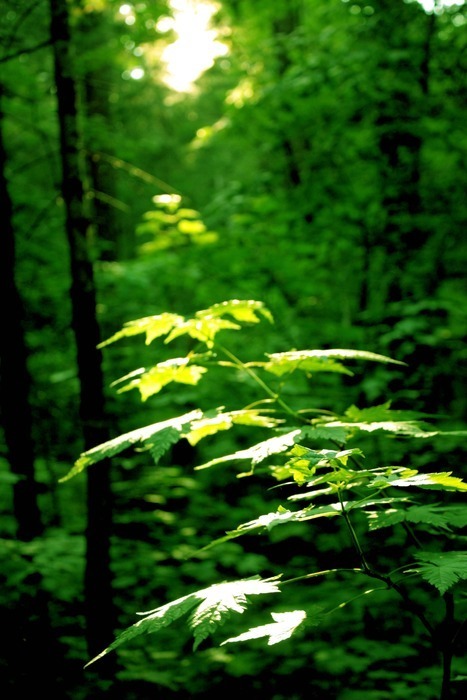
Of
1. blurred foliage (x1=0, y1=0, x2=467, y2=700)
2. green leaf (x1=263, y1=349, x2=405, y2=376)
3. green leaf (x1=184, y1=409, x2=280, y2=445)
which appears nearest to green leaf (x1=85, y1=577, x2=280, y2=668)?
green leaf (x1=184, y1=409, x2=280, y2=445)

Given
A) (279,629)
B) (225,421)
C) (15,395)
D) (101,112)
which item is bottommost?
(279,629)

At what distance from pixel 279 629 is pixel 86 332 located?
2934 millimetres

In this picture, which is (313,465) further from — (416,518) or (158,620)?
(158,620)

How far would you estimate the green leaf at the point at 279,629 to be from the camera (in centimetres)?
155

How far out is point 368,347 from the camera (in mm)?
5164

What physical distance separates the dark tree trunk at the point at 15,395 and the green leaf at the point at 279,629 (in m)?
3.44

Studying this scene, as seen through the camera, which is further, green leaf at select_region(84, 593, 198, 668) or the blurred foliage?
the blurred foliage

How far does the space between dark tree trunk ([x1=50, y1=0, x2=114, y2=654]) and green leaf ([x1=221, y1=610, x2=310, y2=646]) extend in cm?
257

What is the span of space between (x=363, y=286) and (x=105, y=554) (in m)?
3.65

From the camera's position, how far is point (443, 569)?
1622mm

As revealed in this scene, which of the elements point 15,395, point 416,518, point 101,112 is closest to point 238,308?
point 416,518

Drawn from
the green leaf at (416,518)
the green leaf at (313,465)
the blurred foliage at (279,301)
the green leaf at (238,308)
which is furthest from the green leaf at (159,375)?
the blurred foliage at (279,301)

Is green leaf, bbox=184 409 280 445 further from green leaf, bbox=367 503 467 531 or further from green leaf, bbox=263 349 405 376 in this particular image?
green leaf, bbox=367 503 467 531

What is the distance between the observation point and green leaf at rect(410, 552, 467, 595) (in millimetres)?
1534
